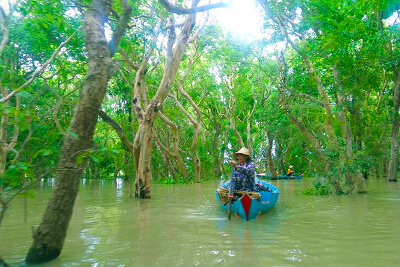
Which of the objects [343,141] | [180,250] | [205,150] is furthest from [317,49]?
[205,150]

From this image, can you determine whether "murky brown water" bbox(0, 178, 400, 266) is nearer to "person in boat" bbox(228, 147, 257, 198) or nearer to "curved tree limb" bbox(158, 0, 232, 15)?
"person in boat" bbox(228, 147, 257, 198)

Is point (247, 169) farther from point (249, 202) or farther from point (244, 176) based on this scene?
point (249, 202)

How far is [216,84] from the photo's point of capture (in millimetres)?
24188

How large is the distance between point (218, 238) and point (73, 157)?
2.88 metres

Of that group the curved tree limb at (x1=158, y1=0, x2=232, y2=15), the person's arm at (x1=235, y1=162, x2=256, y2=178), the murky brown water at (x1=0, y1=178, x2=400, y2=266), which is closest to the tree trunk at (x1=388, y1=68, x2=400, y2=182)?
the murky brown water at (x1=0, y1=178, x2=400, y2=266)

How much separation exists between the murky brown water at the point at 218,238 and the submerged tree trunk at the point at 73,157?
36 centimetres

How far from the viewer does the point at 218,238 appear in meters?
5.64

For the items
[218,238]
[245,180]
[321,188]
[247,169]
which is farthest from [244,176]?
[321,188]

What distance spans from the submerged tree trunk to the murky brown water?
1.17 feet

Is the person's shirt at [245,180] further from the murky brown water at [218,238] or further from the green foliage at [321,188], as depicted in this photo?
the green foliage at [321,188]

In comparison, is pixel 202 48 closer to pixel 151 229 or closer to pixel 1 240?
pixel 151 229

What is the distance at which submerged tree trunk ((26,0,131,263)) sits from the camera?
3713mm

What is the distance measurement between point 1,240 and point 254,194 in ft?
16.2

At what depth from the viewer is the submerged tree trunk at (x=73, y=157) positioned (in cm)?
371
